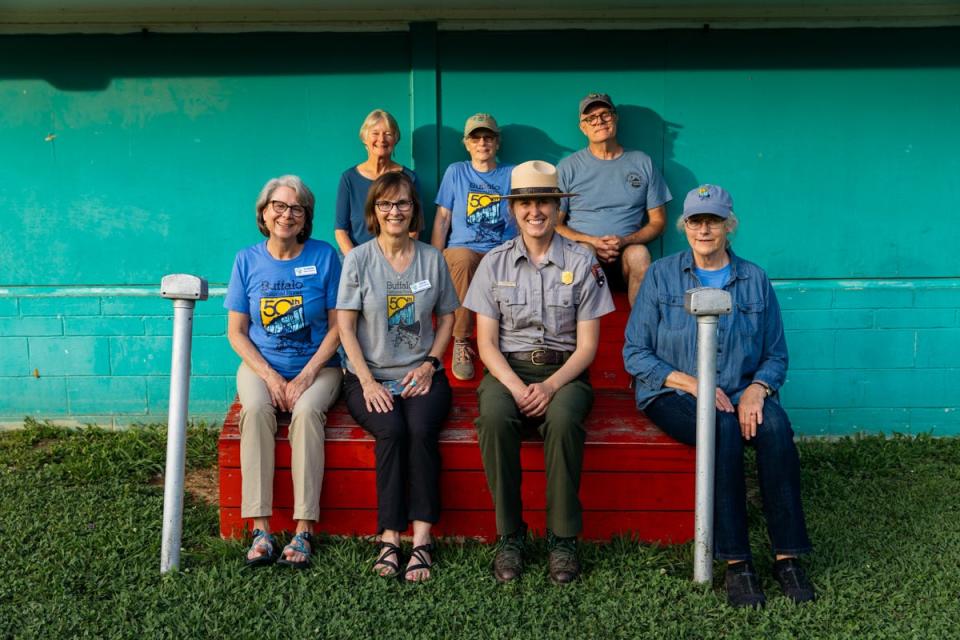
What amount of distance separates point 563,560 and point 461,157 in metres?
2.89

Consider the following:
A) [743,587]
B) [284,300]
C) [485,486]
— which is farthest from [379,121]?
[743,587]

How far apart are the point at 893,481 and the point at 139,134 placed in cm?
496

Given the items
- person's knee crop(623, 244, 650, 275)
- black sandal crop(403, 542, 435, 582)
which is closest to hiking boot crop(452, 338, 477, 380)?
person's knee crop(623, 244, 650, 275)

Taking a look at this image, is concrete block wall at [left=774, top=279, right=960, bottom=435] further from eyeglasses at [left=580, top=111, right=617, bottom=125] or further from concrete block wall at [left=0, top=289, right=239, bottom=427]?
concrete block wall at [left=0, top=289, right=239, bottom=427]

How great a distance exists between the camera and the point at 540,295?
3.79 metres

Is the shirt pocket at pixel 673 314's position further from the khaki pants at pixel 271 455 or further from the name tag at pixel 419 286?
the khaki pants at pixel 271 455

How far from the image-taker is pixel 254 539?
3.60 meters

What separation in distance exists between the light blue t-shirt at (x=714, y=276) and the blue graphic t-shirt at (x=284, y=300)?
167 cm

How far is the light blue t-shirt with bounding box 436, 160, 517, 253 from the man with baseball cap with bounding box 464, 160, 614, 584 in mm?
1272

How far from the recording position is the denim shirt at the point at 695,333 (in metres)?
3.67

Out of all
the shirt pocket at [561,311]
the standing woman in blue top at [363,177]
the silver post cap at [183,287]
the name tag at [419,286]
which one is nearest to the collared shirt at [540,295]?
the shirt pocket at [561,311]

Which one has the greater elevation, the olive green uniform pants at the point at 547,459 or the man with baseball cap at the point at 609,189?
the man with baseball cap at the point at 609,189

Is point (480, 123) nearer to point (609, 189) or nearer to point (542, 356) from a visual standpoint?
point (609, 189)

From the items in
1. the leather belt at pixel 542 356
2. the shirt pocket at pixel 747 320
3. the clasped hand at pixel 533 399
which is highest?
the shirt pocket at pixel 747 320
